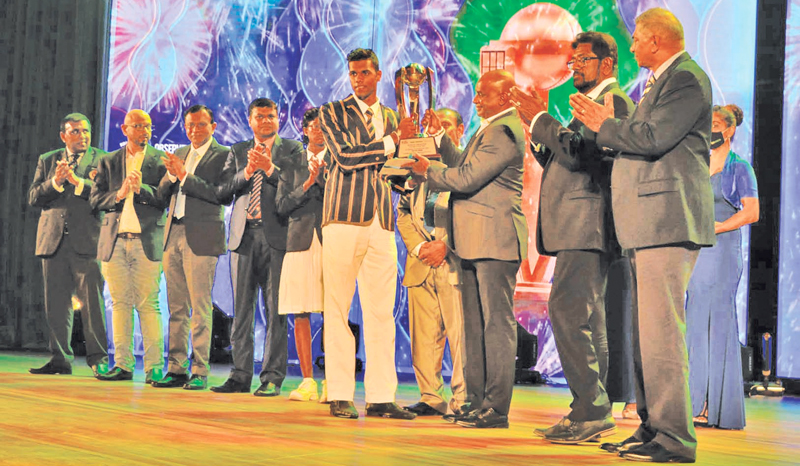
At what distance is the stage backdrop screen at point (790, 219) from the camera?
6289mm

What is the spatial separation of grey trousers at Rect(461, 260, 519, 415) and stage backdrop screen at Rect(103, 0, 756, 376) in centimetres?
271

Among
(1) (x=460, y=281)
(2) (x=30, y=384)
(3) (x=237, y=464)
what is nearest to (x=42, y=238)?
(2) (x=30, y=384)

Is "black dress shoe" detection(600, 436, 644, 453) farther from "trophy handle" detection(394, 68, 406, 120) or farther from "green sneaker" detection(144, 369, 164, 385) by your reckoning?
"green sneaker" detection(144, 369, 164, 385)

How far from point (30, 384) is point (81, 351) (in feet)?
8.86

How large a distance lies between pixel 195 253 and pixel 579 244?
2623mm

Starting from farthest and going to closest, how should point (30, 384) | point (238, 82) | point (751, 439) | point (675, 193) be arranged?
point (238, 82) < point (30, 384) < point (751, 439) < point (675, 193)

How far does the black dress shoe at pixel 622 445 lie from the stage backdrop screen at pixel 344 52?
3.44 metres

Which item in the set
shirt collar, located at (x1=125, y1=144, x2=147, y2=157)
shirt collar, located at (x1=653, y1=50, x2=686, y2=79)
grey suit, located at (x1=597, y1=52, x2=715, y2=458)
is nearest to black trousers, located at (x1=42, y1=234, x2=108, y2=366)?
shirt collar, located at (x1=125, y1=144, x2=147, y2=157)

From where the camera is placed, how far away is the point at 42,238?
6.12 meters

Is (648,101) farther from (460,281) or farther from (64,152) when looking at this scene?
(64,152)

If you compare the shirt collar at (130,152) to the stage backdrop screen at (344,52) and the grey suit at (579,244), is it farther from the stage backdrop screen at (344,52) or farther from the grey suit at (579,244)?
the grey suit at (579,244)

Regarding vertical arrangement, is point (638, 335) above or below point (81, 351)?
above

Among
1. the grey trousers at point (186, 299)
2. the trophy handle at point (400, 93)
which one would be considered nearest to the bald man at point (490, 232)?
the trophy handle at point (400, 93)

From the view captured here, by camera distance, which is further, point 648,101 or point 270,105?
point 270,105
